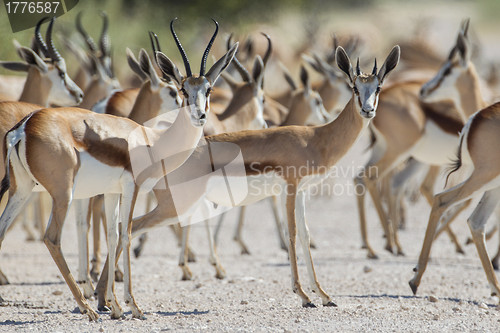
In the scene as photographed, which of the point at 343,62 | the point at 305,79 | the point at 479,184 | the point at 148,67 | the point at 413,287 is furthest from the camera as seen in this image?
the point at 305,79

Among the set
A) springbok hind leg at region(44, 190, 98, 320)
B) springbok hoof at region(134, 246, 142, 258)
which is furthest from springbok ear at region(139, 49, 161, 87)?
springbok hoof at region(134, 246, 142, 258)

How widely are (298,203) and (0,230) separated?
2468 millimetres

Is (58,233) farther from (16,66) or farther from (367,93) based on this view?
(16,66)

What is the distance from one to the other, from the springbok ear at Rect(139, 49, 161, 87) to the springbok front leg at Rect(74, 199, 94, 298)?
53.8 inches

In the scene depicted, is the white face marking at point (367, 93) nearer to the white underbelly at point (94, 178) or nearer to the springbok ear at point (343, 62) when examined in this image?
the springbok ear at point (343, 62)

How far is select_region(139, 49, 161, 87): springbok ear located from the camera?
8.05m

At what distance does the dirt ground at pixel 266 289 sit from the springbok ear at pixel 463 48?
2.43m

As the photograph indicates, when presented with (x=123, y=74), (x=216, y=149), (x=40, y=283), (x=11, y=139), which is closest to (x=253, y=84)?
(x=216, y=149)

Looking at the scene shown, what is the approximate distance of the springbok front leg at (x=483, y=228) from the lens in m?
7.40

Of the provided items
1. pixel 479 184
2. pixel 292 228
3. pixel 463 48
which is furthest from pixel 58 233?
pixel 463 48

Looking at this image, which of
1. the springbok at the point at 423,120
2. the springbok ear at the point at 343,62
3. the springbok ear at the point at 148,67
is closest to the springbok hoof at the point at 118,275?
the springbok ear at the point at 148,67

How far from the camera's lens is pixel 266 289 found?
308 inches

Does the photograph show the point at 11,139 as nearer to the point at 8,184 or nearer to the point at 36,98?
the point at 8,184

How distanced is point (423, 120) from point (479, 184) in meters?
2.97
